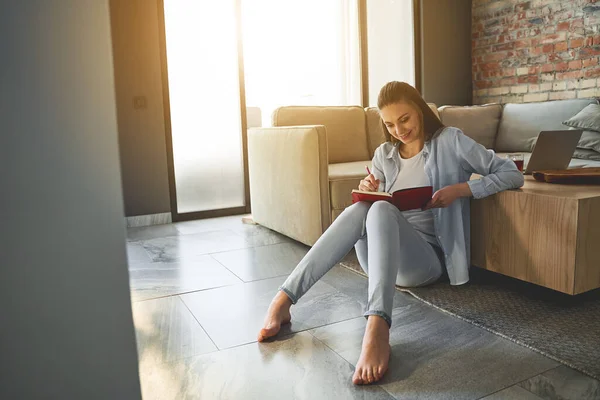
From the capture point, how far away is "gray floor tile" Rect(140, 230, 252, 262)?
286 cm

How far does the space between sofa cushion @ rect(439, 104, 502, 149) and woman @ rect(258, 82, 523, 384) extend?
6.69 ft

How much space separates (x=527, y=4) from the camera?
13.7 feet

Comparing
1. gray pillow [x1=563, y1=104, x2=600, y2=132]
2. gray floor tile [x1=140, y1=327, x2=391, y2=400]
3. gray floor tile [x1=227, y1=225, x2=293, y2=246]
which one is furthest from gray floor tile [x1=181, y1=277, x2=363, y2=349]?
gray pillow [x1=563, y1=104, x2=600, y2=132]

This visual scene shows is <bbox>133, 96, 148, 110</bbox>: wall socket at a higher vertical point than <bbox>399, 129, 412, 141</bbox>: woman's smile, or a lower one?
higher

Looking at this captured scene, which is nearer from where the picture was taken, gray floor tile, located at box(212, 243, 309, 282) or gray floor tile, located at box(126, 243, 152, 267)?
gray floor tile, located at box(212, 243, 309, 282)

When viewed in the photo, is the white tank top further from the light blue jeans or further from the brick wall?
the brick wall

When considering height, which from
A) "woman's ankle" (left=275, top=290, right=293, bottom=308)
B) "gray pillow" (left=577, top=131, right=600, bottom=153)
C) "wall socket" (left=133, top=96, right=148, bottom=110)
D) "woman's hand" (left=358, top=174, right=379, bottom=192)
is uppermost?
"wall socket" (left=133, top=96, right=148, bottom=110)

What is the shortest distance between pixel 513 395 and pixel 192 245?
7.14 ft

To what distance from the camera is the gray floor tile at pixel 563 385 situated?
124cm

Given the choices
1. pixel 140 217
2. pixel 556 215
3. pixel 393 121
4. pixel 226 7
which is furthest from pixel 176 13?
pixel 556 215

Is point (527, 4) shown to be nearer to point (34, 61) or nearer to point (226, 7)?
point (226, 7)

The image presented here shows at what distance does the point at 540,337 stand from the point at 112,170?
152 centimetres

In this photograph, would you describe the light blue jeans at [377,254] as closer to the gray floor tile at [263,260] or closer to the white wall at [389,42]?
the gray floor tile at [263,260]

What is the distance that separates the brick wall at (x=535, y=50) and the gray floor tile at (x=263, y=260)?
101 inches
